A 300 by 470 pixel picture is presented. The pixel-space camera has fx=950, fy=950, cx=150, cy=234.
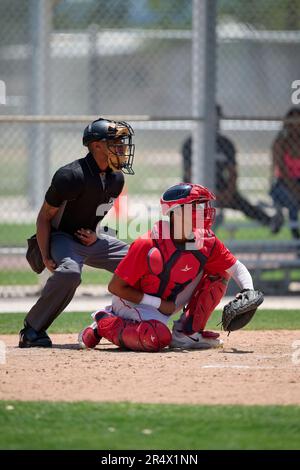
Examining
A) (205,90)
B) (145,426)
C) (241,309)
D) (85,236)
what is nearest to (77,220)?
(85,236)

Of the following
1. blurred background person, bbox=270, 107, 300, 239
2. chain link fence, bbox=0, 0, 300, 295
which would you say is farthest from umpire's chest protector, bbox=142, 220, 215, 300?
chain link fence, bbox=0, 0, 300, 295

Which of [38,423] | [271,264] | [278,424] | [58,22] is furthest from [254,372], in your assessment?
[58,22]

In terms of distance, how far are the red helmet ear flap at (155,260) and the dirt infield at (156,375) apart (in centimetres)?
59

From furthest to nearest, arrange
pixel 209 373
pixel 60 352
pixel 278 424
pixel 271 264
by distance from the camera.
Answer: pixel 271 264 → pixel 60 352 → pixel 209 373 → pixel 278 424

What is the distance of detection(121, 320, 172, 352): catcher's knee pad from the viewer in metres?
6.55

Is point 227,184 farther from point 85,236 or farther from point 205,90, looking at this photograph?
point 85,236

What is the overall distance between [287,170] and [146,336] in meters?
6.94

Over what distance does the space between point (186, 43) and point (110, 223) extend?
35.0 feet

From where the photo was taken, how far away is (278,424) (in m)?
4.76

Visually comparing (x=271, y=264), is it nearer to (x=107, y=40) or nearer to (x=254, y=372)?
(x=254, y=372)

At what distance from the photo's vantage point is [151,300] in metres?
6.64

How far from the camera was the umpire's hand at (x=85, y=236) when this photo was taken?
7.17 m

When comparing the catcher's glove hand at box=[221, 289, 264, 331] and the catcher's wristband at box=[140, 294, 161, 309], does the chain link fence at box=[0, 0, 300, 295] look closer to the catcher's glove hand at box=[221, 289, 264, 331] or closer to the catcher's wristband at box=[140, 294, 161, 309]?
the catcher's wristband at box=[140, 294, 161, 309]

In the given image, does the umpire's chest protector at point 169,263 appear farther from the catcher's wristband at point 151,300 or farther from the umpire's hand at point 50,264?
the umpire's hand at point 50,264
